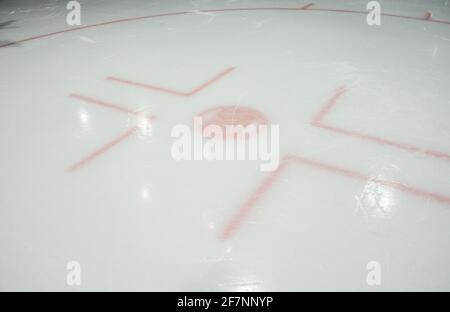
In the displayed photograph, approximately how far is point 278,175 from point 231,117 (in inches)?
34.3

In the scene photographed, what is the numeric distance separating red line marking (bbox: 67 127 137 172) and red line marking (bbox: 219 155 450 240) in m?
1.21

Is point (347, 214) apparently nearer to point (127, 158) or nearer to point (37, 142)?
point (127, 158)

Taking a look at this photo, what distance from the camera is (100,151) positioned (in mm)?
2549

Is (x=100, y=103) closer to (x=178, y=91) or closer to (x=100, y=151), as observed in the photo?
(x=178, y=91)

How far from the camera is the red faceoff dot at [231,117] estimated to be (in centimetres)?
280

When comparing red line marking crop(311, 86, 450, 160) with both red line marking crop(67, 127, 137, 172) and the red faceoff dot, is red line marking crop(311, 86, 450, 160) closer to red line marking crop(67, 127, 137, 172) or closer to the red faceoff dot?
the red faceoff dot

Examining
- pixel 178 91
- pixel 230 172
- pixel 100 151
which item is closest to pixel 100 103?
pixel 178 91

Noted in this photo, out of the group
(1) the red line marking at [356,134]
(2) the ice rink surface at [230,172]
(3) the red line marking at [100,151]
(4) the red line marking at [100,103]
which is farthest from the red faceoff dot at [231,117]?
(4) the red line marking at [100,103]

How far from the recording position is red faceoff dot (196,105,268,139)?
9.17 feet

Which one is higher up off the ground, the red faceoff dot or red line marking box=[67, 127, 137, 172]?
the red faceoff dot

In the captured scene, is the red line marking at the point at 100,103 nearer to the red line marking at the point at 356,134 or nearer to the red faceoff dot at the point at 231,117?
the red faceoff dot at the point at 231,117

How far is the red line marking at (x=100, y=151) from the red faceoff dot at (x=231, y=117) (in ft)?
2.06

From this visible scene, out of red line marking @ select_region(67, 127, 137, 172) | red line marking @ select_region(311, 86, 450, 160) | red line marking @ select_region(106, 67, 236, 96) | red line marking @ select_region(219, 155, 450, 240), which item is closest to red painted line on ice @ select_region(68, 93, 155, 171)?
red line marking @ select_region(67, 127, 137, 172)
